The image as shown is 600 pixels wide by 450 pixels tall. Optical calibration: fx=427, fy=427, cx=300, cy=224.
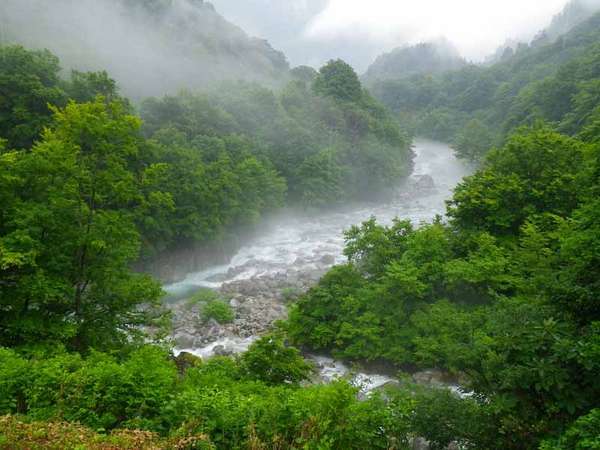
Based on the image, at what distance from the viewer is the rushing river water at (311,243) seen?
74.6 ft

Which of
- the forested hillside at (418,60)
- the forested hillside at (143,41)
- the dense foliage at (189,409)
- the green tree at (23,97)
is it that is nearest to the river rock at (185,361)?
the dense foliage at (189,409)

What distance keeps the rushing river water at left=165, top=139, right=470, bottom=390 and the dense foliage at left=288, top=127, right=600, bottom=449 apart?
1.89 m

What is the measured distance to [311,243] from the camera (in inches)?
1325

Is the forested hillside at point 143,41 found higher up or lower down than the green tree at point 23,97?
higher up

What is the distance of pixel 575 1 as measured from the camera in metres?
124

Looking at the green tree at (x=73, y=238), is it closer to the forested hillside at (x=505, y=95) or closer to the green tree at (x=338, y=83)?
the forested hillside at (x=505, y=95)

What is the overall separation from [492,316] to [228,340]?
13.6 meters

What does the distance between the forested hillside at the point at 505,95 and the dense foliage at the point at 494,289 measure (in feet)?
73.4

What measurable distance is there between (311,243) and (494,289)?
21102mm

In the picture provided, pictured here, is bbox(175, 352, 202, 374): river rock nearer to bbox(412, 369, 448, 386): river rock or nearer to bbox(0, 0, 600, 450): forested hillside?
bbox(0, 0, 600, 450): forested hillside

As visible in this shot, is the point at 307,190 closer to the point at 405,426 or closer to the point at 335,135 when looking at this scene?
the point at 335,135

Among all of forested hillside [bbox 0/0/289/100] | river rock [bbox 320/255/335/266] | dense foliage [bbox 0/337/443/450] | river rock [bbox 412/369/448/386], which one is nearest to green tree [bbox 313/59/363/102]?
forested hillside [bbox 0/0/289/100]

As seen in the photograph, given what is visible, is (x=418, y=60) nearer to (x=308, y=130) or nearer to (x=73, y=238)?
(x=308, y=130)

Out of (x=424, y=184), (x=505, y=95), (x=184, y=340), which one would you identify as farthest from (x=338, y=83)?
(x=184, y=340)
